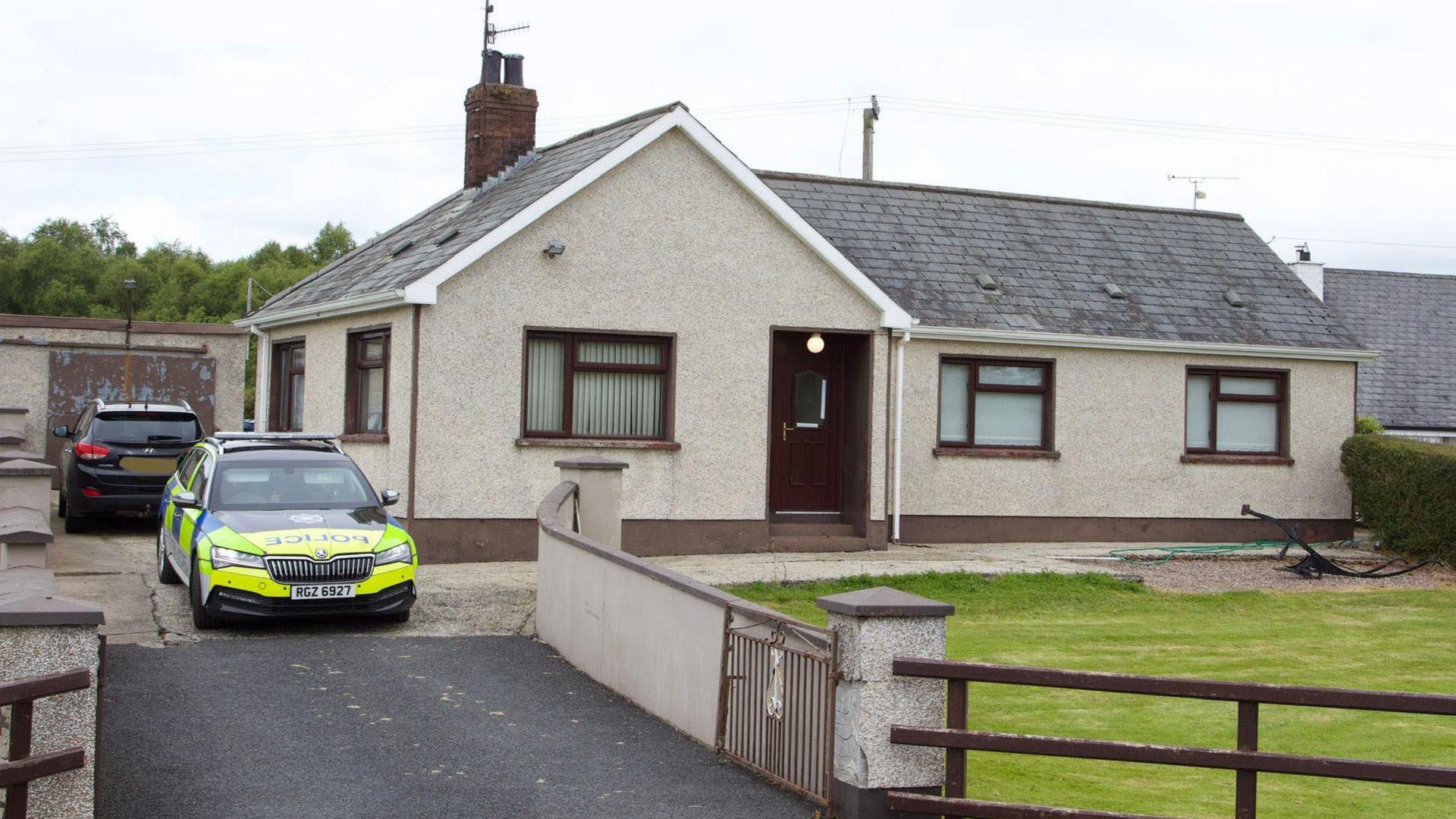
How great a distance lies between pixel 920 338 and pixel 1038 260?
336cm

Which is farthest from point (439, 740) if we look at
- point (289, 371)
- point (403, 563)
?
point (289, 371)

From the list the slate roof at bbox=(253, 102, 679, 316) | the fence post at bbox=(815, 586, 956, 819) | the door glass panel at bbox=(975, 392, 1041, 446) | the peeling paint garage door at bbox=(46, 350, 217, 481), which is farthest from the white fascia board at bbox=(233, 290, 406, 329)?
the fence post at bbox=(815, 586, 956, 819)

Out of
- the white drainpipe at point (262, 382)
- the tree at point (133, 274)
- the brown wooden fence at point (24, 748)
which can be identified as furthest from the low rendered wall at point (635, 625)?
the tree at point (133, 274)

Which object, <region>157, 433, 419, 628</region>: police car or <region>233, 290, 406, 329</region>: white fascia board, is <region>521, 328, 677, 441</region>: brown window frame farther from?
<region>157, 433, 419, 628</region>: police car

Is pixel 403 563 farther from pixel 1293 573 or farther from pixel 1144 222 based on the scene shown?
pixel 1144 222

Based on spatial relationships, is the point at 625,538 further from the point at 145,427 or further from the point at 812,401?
the point at 145,427

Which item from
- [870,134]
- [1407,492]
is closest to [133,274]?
[870,134]

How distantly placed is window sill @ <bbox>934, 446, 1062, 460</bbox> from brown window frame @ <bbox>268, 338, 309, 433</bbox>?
9017 millimetres

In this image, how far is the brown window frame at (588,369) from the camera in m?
17.2

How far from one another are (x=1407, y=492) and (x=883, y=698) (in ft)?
50.3

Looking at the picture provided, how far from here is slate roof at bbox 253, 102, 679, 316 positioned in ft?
56.9

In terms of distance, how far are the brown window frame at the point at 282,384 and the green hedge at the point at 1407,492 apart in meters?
15.0

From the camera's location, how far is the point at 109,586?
14.6 m

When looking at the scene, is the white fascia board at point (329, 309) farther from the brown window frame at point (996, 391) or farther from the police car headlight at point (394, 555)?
the brown window frame at point (996, 391)
